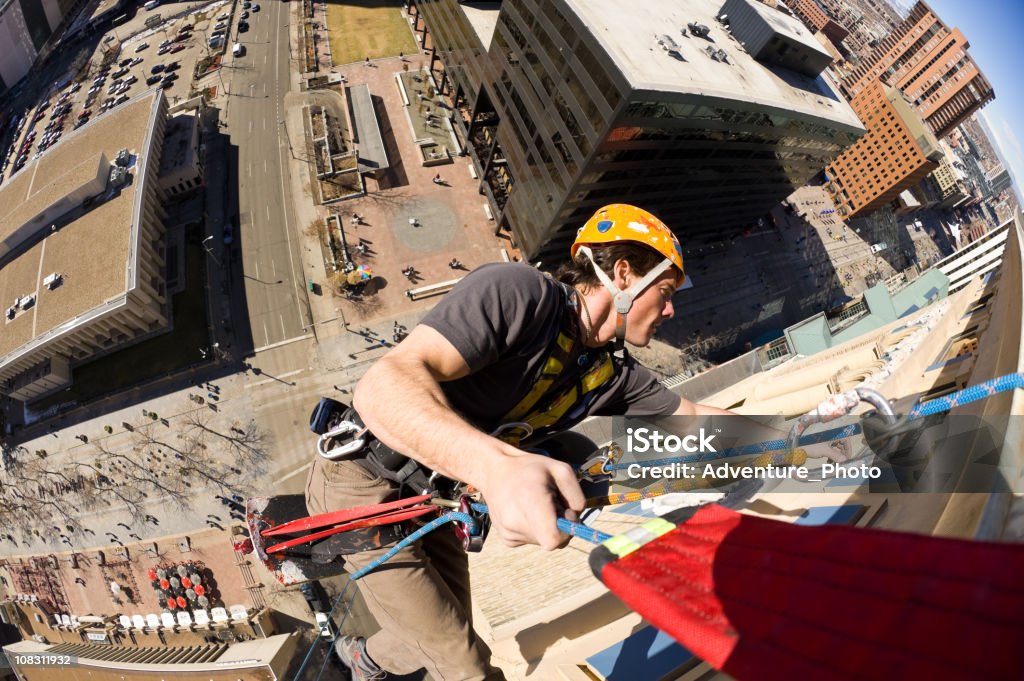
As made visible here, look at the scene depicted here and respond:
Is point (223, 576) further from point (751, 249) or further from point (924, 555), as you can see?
point (751, 249)

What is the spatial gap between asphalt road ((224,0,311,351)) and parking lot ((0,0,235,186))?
4491 millimetres

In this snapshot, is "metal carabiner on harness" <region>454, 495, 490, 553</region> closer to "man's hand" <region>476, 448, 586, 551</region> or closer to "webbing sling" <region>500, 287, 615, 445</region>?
"webbing sling" <region>500, 287, 615, 445</region>

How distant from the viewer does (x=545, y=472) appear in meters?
2.58

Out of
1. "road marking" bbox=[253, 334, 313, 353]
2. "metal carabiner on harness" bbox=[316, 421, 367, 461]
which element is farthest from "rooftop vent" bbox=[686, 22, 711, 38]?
"road marking" bbox=[253, 334, 313, 353]

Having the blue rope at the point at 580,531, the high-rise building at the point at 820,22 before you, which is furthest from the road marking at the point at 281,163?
the high-rise building at the point at 820,22

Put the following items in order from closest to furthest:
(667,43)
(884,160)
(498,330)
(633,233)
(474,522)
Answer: (498,330) < (474,522) < (633,233) < (667,43) < (884,160)

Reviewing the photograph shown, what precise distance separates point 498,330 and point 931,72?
108 m

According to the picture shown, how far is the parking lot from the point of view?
126 feet

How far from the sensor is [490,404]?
462 cm

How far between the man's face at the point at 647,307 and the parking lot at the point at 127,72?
47467 mm

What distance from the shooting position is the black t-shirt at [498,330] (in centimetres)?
363

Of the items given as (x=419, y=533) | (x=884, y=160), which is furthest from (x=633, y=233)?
(x=884, y=160)

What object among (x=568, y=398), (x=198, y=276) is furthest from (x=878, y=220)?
(x=198, y=276)

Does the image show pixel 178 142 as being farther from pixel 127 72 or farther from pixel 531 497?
pixel 531 497
